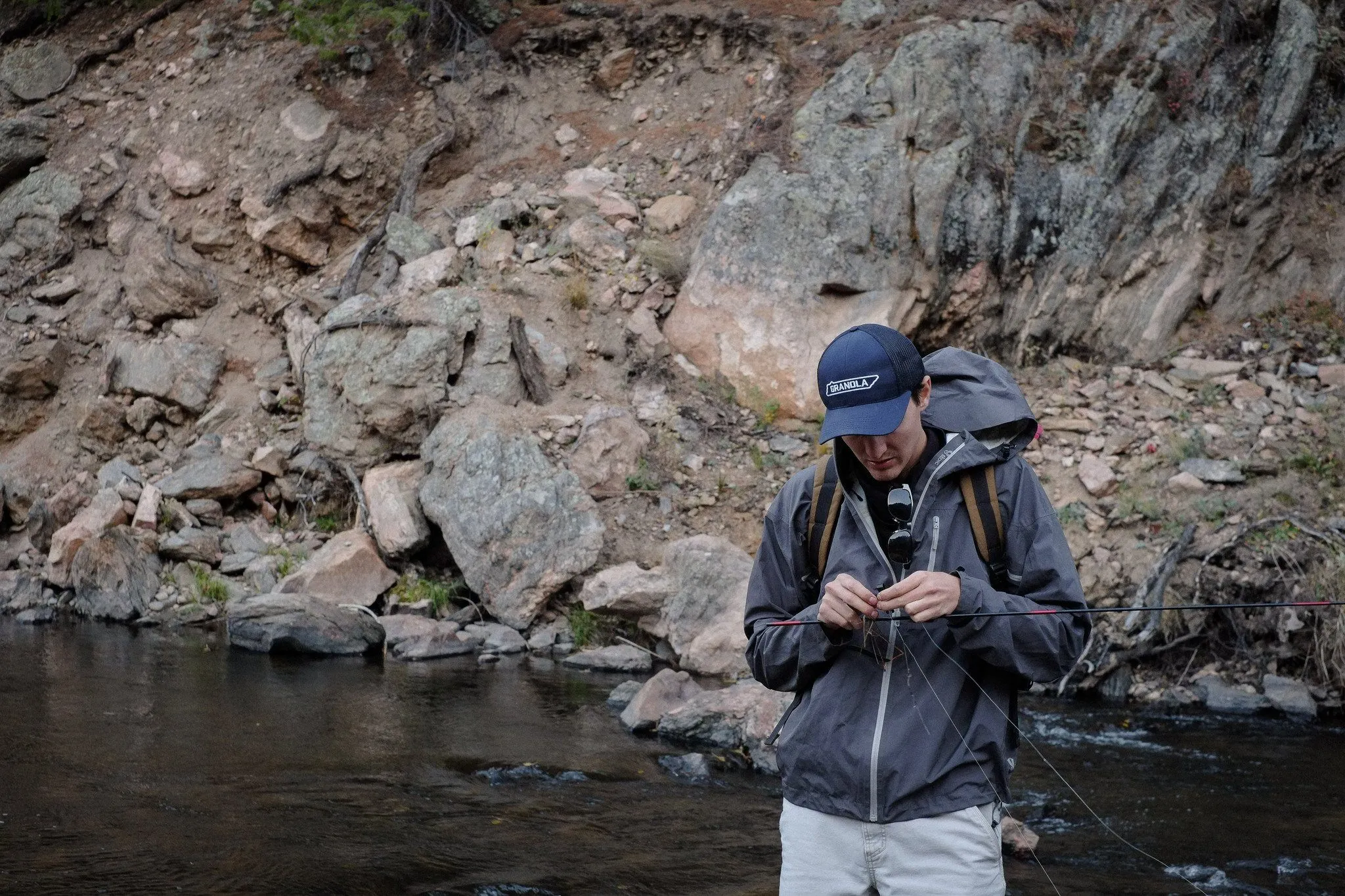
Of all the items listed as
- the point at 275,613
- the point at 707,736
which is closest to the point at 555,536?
the point at 275,613

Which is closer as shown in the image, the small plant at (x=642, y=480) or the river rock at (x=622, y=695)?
the river rock at (x=622, y=695)

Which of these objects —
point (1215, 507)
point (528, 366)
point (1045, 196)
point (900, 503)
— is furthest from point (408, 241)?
point (900, 503)

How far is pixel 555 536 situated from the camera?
10875 mm

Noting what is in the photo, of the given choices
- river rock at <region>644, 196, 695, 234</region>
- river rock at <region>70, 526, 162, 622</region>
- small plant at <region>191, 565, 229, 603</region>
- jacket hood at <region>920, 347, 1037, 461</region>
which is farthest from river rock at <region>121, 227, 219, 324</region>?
jacket hood at <region>920, 347, 1037, 461</region>

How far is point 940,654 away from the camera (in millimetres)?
2256

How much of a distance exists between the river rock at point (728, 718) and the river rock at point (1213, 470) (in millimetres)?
5247

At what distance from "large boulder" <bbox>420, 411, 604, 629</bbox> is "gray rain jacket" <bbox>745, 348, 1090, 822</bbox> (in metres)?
8.40

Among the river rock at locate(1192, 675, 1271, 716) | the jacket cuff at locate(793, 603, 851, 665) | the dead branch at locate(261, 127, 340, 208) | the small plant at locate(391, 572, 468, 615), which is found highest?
the dead branch at locate(261, 127, 340, 208)

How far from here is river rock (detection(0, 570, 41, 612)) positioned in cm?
1129

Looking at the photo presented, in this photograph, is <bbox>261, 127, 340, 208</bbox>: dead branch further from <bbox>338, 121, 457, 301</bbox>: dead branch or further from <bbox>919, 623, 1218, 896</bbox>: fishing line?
<bbox>919, 623, 1218, 896</bbox>: fishing line

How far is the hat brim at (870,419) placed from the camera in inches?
Answer: 87.9

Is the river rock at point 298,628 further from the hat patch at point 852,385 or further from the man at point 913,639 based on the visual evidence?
the hat patch at point 852,385

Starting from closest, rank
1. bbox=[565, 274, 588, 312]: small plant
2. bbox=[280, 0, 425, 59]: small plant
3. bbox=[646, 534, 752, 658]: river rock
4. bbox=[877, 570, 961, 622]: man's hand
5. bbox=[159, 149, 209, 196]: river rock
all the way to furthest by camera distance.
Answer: bbox=[877, 570, 961, 622]: man's hand
bbox=[646, 534, 752, 658]: river rock
bbox=[565, 274, 588, 312]: small plant
bbox=[280, 0, 425, 59]: small plant
bbox=[159, 149, 209, 196]: river rock

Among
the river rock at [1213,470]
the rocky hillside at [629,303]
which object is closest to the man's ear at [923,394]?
the rocky hillside at [629,303]
